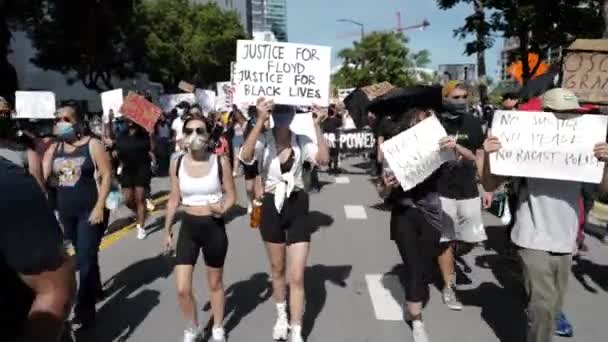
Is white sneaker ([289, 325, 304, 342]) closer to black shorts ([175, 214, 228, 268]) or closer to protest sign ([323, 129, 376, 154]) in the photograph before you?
black shorts ([175, 214, 228, 268])

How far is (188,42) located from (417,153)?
155 ft

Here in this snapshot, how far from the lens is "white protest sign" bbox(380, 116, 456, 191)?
4.61 meters

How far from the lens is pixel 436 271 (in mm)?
6961

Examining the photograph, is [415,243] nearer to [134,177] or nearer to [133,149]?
[134,177]

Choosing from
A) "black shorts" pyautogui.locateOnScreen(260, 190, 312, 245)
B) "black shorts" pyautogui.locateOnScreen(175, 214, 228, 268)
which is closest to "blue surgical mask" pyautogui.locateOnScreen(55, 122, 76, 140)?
"black shorts" pyautogui.locateOnScreen(175, 214, 228, 268)

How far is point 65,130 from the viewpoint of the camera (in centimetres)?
538

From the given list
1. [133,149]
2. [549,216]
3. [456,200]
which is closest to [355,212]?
[133,149]

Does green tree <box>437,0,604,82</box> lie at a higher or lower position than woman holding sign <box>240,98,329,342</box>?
higher

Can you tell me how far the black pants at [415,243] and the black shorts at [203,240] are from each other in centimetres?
134

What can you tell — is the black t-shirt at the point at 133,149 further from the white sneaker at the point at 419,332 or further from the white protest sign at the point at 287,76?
the white sneaker at the point at 419,332

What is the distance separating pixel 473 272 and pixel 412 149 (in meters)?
2.82

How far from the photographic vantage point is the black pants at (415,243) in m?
4.84

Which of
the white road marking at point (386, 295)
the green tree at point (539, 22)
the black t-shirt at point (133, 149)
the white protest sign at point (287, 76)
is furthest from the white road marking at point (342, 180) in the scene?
the white protest sign at point (287, 76)

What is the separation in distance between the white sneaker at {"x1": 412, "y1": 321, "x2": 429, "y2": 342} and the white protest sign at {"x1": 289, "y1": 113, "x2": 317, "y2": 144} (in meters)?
1.60
